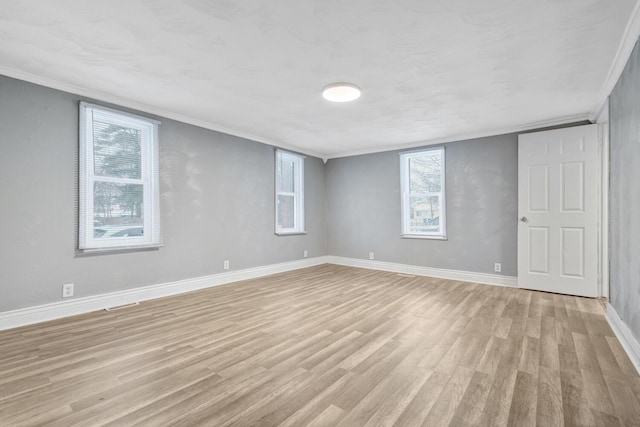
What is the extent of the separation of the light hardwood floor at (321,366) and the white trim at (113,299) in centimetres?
15

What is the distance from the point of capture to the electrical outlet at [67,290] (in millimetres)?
3043

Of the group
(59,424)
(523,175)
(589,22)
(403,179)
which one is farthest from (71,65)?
(523,175)

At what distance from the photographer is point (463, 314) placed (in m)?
3.16

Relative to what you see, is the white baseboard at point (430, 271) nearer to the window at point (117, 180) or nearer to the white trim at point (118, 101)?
the white trim at point (118, 101)

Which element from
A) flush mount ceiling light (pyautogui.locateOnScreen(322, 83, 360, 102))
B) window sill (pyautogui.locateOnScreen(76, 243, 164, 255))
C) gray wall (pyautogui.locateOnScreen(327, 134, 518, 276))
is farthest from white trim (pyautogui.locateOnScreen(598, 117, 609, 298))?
window sill (pyautogui.locateOnScreen(76, 243, 164, 255))

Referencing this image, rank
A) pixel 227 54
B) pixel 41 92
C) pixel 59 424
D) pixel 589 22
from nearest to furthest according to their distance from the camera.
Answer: pixel 59 424 → pixel 589 22 → pixel 227 54 → pixel 41 92

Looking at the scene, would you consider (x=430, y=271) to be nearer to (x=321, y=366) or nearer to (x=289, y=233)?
(x=289, y=233)

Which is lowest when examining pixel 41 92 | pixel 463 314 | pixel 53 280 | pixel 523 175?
pixel 463 314

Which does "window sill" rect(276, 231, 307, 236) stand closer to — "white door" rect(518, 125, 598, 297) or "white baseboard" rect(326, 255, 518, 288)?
"white baseboard" rect(326, 255, 518, 288)

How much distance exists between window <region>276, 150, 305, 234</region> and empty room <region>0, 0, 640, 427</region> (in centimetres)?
25

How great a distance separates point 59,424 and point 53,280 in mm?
2077

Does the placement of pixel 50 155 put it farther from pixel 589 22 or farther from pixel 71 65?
pixel 589 22

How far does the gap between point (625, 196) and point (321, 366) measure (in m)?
Result: 2.80

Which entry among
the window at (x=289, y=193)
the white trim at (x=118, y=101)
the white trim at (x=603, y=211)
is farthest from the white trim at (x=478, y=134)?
the white trim at (x=118, y=101)
